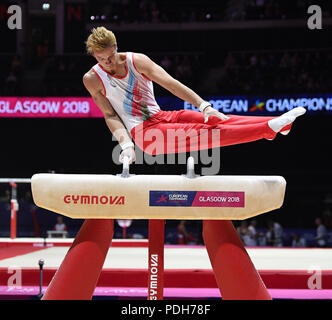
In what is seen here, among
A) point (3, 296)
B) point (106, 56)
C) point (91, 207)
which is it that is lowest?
point (3, 296)

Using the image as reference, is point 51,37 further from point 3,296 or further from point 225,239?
point 225,239

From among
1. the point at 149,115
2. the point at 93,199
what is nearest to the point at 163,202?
the point at 93,199

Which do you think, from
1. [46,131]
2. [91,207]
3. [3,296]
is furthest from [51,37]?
[91,207]

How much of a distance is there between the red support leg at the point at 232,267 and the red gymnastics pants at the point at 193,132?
423 mm

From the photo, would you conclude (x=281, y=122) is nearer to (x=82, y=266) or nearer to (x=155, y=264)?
(x=155, y=264)

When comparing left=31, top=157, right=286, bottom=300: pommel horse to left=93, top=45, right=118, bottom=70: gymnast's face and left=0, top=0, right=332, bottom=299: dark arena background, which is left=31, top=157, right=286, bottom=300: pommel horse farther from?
left=0, top=0, right=332, bottom=299: dark arena background

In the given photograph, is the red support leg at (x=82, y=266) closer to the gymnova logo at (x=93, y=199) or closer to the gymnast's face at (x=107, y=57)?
the gymnova logo at (x=93, y=199)

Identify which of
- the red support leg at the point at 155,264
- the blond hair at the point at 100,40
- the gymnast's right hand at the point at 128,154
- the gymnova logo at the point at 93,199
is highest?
the blond hair at the point at 100,40

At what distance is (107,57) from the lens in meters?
2.29

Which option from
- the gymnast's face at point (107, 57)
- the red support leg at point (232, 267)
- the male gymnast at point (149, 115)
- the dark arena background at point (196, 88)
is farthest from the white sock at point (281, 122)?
the dark arena background at point (196, 88)

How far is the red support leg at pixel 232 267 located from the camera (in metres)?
1.95

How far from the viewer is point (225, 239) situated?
205cm

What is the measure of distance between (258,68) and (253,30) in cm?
181

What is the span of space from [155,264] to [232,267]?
38cm
